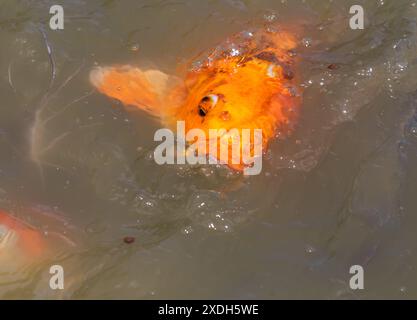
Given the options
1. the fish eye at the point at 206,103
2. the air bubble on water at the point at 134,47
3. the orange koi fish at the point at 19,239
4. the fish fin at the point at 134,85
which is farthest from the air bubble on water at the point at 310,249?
the air bubble on water at the point at 134,47

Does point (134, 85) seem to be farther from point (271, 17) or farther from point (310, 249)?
point (310, 249)

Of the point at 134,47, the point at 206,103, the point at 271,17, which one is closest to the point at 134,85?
the point at 134,47

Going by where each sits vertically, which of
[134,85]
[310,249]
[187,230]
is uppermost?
[134,85]

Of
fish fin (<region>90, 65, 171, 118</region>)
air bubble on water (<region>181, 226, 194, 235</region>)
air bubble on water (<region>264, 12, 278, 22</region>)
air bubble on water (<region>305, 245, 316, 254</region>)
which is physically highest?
air bubble on water (<region>264, 12, 278, 22</region>)

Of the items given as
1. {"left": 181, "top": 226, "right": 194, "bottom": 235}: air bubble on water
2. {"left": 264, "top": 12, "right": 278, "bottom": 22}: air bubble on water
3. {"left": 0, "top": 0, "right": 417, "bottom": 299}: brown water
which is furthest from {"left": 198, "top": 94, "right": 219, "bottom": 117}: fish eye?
{"left": 264, "top": 12, "right": 278, "bottom": 22}: air bubble on water

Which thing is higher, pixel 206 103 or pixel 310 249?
pixel 206 103

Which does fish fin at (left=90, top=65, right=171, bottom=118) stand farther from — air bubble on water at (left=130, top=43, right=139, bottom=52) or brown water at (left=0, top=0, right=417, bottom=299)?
air bubble on water at (left=130, top=43, right=139, bottom=52)
